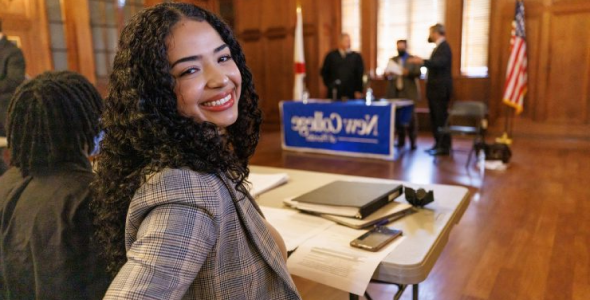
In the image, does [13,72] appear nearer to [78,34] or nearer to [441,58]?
[78,34]

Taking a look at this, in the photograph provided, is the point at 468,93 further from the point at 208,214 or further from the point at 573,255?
the point at 208,214

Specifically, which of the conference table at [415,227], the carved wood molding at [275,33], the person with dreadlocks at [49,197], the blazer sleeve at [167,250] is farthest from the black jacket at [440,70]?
the blazer sleeve at [167,250]

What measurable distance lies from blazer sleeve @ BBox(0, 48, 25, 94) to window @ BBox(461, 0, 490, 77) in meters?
5.94

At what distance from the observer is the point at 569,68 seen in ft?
20.4

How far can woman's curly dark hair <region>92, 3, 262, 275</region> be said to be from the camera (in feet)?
2.14

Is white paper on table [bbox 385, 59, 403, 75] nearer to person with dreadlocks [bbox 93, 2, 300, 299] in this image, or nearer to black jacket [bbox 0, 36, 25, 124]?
black jacket [bbox 0, 36, 25, 124]

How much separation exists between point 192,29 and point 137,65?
108mm

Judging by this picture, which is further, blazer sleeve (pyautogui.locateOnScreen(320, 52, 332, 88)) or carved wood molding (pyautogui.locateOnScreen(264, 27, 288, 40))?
carved wood molding (pyautogui.locateOnScreen(264, 27, 288, 40))

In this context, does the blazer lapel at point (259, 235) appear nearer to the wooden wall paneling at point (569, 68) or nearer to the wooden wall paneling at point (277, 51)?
the wooden wall paneling at point (569, 68)

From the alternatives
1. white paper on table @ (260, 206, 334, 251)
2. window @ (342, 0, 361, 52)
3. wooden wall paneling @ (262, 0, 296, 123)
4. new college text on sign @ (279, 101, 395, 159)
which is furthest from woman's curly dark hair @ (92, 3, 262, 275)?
window @ (342, 0, 361, 52)

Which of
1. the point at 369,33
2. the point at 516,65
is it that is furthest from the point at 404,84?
the point at 369,33

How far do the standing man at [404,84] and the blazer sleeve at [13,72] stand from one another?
4153mm

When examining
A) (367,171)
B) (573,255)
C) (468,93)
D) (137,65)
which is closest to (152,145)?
(137,65)

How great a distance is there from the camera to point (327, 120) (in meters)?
5.54
